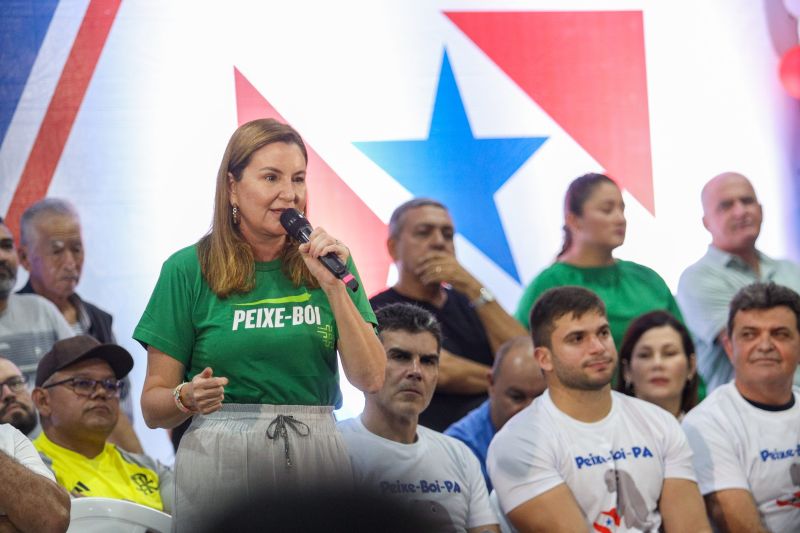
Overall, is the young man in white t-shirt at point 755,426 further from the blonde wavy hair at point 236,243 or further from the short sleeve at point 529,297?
the blonde wavy hair at point 236,243

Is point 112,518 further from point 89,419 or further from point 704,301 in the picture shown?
point 704,301

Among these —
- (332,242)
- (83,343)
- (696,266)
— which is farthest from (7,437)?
(696,266)

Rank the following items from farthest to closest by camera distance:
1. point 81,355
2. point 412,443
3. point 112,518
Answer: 1. point 81,355
2. point 412,443
3. point 112,518

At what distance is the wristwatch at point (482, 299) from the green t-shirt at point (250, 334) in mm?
1743

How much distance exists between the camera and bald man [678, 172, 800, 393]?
4262 millimetres

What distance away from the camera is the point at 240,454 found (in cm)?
225

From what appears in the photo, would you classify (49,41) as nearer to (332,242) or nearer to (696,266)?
(332,242)

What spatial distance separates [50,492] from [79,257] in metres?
1.63

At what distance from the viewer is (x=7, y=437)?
262cm

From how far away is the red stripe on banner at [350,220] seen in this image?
4.24m

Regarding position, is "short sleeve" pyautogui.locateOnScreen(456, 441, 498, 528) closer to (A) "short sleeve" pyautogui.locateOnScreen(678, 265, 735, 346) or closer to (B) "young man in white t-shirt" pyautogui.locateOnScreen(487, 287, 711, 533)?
(B) "young man in white t-shirt" pyautogui.locateOnScreen(487, 287, 711, 533)

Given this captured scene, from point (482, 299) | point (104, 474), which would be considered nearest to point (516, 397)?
point (482, 299)

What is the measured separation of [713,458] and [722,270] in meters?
1.10

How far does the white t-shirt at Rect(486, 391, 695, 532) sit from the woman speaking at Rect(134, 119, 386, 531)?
3.24 feet
